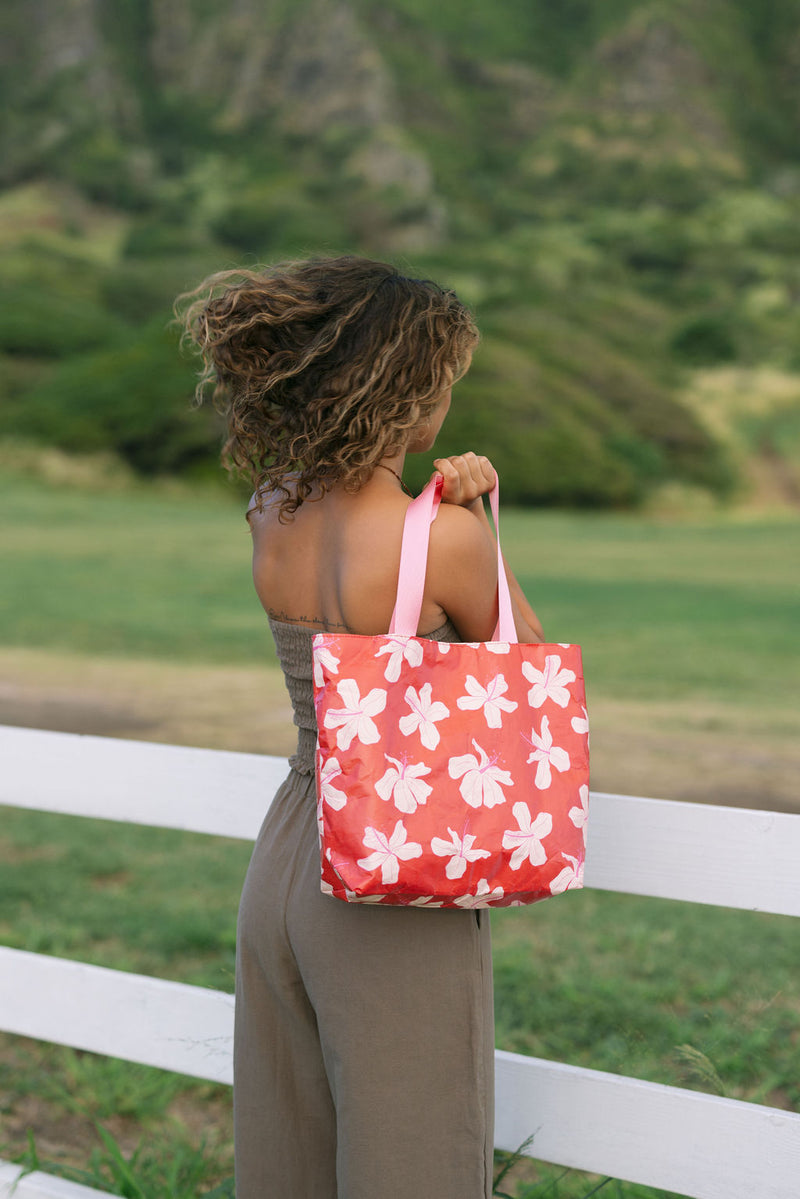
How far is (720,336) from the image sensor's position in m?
20.8

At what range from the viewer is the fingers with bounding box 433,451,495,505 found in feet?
4.69

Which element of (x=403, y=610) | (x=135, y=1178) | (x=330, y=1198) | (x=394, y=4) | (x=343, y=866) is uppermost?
(x=394, y=4)

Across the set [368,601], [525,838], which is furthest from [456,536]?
[525,838]

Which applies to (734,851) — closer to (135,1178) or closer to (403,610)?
(403,610)

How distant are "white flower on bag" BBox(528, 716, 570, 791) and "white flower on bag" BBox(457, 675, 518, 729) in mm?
50

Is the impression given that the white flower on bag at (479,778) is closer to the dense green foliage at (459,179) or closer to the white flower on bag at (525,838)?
the white flower on bag at (525,838)

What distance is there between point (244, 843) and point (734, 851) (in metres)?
4.23

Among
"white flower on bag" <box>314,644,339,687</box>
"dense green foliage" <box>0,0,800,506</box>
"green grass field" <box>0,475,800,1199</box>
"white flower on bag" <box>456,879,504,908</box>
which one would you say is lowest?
"green grass field" <box>0,475,800,1199</box>

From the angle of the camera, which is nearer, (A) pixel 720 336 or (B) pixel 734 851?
(B) pixel 734 851

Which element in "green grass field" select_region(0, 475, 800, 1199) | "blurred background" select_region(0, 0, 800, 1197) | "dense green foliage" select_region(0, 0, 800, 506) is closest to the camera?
"green grass field" select_region(0, 475, 800, 1199)

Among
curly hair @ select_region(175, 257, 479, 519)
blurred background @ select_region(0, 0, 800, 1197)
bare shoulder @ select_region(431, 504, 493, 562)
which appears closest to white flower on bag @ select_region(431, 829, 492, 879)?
bare shoulder @ select_region(431, 504, 493, 562)

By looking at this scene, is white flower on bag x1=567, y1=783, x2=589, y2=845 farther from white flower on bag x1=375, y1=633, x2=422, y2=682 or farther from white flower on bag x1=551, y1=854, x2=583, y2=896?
white flower on bag x1=375, y1=633, x2=422, y2=682

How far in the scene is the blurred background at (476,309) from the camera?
9.56m

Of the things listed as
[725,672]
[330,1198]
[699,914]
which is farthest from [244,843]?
[725,672]
